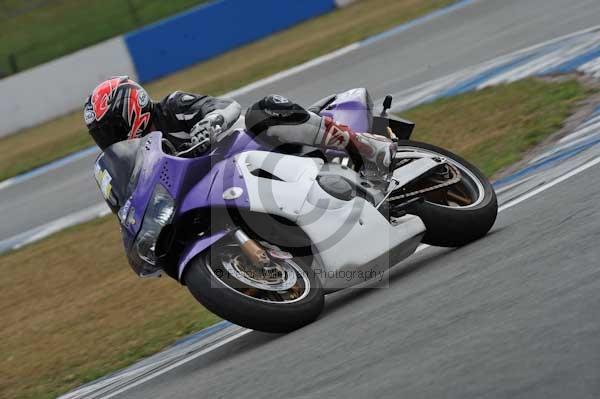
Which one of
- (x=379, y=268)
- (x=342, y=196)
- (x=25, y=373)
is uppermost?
(x=342, y=196)

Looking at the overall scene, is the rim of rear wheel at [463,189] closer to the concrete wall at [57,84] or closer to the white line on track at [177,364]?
the white line on track at [177,364]

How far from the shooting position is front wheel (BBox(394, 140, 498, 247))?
5.96m

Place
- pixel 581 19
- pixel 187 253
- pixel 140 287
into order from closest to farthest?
1. pixel 187 253
2. pixel 140 287
3. pixel 581 19

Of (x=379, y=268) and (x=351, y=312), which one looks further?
(x=379, y=268)

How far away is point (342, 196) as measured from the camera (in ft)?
18.7

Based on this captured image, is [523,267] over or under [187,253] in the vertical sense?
under

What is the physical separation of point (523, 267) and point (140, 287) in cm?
469

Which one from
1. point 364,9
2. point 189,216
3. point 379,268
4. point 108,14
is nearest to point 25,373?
point 189,216

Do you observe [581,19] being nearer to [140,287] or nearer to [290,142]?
[140,287]

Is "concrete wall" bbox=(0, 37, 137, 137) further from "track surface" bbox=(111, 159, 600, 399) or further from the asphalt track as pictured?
"track surface" bbox=(111, 159, 600, 399)

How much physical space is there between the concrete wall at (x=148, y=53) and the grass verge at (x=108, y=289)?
10.2 m

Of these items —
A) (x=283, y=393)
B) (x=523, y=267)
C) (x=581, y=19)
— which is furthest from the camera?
(x=581, y=19)

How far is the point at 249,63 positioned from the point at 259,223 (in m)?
14.9

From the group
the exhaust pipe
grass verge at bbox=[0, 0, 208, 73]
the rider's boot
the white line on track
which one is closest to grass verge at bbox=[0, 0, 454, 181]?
grass verge at bbox=[0, 0, 208, 73]
